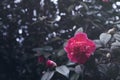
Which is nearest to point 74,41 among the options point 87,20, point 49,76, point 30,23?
point 49,76

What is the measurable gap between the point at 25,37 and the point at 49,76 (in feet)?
2.31

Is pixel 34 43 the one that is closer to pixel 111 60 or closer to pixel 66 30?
pixel 66 30

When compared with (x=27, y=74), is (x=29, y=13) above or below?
above

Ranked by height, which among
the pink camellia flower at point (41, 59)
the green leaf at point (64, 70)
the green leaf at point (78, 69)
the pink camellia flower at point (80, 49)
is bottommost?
the pink camellia flower at point (41, 59)

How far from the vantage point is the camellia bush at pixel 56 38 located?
1512mm

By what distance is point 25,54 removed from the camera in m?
2.07

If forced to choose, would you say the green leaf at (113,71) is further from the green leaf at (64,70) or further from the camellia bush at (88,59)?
the green leaf at (64,70)

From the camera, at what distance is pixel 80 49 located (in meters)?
1.46

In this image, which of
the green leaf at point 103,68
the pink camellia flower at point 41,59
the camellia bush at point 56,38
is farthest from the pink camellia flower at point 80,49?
the pink camellia flower at point 41,59

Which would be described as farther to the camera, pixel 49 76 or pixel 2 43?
pixel 2 43

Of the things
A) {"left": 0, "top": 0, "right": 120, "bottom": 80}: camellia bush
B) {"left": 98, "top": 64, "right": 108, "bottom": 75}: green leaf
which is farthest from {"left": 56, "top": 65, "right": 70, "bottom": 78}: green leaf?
{"left": 98, "top": 64, "right": 108, "bottom": 75}: green leaf

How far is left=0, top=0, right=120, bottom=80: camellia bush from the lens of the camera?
151 centimetres

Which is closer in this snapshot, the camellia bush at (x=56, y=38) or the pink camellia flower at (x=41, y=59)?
the camellia bush at (x=56, y=38)

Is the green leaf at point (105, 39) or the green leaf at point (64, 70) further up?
the green leaf at point (105, 39)
